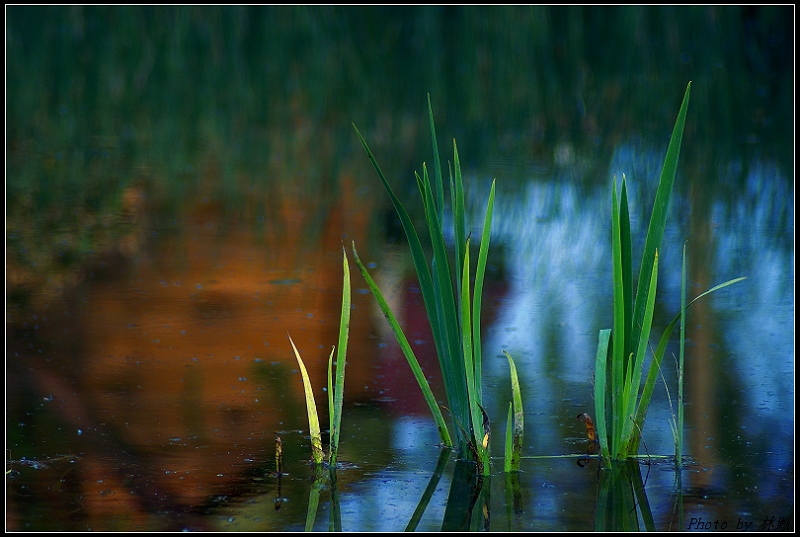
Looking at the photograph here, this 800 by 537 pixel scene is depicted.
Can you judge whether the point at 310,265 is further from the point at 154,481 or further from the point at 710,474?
the point at 710,474

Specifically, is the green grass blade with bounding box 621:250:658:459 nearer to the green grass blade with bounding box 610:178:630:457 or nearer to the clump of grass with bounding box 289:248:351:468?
the green grass blade with bounding box 610:178:630:457

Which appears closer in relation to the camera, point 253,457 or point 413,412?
point 253,457

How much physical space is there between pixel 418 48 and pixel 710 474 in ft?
15.2

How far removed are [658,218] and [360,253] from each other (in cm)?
153

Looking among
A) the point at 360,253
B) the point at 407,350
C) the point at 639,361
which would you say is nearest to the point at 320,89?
the point at 360,253

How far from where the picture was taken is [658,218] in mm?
1636

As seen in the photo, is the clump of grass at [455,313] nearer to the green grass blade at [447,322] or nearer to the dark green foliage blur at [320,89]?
the green grass blade at [447,322]

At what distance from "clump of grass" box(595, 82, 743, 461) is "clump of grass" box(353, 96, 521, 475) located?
0.22 meters

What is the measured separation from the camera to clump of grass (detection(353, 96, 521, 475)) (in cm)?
161

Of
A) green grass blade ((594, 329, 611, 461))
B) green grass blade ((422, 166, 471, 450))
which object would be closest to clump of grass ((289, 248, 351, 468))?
green grass blade ((422, 166, 471, 450))

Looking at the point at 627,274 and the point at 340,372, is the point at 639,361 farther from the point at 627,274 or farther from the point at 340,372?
the point at 340,372

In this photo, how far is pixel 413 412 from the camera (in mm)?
1945

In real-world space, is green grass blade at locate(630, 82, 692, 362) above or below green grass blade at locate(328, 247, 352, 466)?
above

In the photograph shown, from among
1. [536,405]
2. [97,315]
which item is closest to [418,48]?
[97,315]
